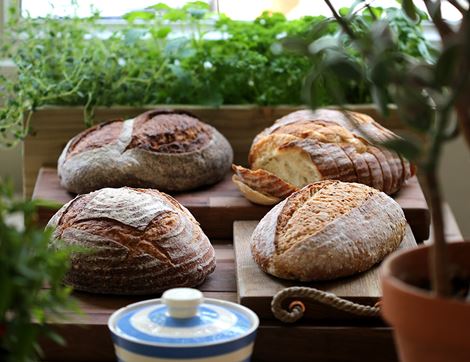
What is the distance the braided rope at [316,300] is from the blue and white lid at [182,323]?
8.3 inches

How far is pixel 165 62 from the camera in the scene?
7.68ft

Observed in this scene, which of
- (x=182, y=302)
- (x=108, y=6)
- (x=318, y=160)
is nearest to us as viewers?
(x=182, y=302)

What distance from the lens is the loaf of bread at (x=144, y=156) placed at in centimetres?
202

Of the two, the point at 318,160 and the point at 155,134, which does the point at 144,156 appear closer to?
the point at 155,134

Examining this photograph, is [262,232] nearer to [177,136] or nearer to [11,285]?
[177,136]

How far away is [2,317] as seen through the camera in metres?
1.03

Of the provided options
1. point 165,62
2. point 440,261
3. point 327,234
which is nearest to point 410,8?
point 327,234

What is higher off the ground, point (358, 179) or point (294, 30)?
point (294, 30)

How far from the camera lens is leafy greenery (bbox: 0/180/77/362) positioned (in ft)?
3.24

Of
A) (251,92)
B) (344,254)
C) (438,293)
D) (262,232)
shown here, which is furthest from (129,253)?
(251,92)

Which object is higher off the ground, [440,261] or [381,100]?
[381,100]

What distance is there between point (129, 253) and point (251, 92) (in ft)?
2.85

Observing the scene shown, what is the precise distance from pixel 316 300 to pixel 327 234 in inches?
5.2

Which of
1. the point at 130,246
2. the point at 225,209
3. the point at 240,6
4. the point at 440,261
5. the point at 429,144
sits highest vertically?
the point at 429,144
